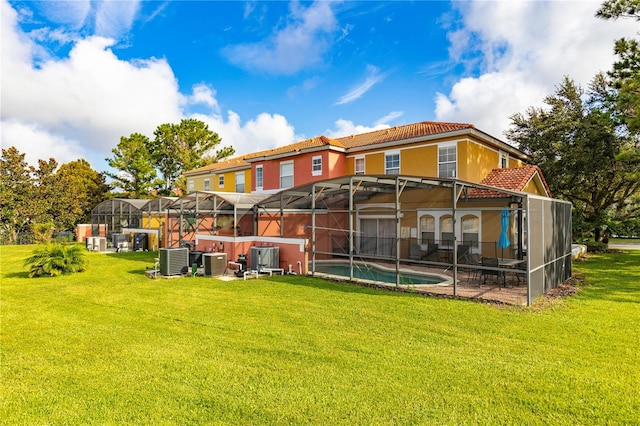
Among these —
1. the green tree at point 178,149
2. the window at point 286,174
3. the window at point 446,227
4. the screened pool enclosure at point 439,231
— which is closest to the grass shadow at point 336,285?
the screened pool enclosure at point 439,231

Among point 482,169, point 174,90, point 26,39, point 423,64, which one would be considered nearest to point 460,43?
point 423,64

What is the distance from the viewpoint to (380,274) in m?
15.2

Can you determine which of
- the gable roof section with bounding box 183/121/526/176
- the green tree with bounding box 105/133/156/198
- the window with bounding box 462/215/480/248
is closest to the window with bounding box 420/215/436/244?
the window with bounding box 462/215/480/248

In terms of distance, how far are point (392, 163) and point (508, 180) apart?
5652 millimetres

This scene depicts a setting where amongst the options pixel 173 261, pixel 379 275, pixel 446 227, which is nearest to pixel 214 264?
pixel 173 261

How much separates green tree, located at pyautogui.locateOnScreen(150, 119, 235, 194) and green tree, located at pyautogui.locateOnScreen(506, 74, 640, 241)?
34568mm

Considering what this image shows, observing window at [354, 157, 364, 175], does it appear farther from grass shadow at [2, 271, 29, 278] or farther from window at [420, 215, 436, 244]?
grass shadow at [2, 271, 29, 278]

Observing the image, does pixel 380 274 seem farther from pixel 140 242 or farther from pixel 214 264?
pixel 140 242

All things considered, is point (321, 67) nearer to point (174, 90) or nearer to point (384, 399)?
point (174, 90)

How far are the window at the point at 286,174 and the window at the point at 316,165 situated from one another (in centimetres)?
201

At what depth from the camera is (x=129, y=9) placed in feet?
41.8

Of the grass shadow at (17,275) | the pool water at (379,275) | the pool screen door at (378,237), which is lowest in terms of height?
the pool water at (379,275)

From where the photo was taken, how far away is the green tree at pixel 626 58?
15.3 m

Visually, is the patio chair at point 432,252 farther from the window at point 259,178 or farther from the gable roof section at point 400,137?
the window at point 259,178
